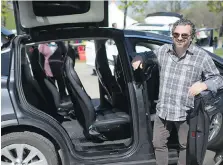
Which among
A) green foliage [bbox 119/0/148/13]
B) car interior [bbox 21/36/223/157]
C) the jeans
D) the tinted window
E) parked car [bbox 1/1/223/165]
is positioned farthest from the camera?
green foliage [bbox 119/0/148/13]

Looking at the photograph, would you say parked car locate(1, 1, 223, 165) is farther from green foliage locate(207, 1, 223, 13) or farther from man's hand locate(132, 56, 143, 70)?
green foliage locate(207, 1, 223, 13)

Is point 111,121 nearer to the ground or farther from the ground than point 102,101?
farther from the ground

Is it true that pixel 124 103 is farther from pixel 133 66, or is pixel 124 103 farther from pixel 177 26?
pixel 177 26

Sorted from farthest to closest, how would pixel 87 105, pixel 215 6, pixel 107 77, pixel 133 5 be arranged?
pixel 215 6 → pixel 133 5 → pixel 107 77 → pixel 87 105

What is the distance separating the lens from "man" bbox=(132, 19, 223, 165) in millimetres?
2557

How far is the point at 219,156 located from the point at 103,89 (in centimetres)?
160

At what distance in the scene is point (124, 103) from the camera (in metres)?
3.46

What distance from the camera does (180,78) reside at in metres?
2.61

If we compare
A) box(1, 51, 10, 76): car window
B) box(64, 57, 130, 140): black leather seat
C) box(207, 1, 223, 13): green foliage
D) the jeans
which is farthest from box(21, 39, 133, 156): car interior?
box(207, 1, 223, 13): green foliage

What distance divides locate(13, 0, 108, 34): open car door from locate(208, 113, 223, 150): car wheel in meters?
1.36

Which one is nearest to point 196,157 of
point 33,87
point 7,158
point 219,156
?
point 219,156

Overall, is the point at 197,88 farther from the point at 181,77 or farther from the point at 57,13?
the point at 57,13

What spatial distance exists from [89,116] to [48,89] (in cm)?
103

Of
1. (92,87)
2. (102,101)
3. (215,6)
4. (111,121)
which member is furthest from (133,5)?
(111,121)
